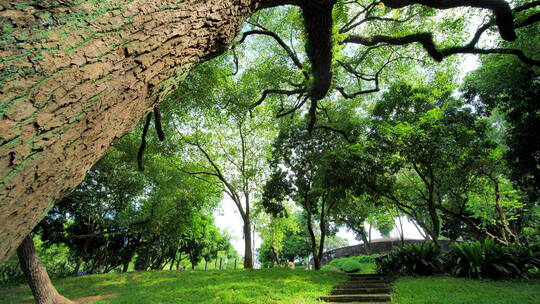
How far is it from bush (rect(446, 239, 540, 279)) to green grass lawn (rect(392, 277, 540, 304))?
0.50 meters

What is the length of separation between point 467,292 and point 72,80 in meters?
9.01

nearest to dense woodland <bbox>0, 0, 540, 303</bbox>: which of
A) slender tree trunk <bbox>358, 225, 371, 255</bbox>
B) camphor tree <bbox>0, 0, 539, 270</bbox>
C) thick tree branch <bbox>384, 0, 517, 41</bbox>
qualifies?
thick tree branch <bbox>384, 0, 517, 41</bbox>

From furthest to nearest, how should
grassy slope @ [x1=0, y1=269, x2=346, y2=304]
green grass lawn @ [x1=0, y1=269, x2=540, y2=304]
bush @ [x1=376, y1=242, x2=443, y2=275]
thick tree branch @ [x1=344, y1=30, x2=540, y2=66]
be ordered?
bush @ [x1=376, y1=242, x2=443, y2=275]
grassy slope @ [x1=0, y1=269, x2=346, y2=304]
green grass lawn @ [x1=0, y1=269, x2=540, y2=304]
thick tree branch @ [x1=344, y1=30, x2=540, y2=66]

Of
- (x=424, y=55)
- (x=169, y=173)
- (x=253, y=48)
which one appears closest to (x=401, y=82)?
(x=424, y=55)

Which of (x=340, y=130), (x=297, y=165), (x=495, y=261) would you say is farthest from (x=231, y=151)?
(x=495, y=261)

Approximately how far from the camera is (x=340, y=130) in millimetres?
8492

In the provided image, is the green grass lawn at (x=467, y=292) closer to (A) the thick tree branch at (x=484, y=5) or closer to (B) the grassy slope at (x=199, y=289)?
(B) the grassy slope at (x=199, y=289)

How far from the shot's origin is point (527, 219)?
17.0 meters

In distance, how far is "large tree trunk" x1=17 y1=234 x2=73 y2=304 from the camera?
6.86 m

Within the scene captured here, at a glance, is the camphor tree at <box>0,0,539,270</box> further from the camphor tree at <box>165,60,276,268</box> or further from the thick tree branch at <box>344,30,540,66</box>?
the camphor tree at <box>165,60,276,268</box>

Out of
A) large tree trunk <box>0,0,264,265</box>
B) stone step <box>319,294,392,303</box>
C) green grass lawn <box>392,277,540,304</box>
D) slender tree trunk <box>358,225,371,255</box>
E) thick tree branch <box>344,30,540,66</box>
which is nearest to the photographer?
large tree trunk <box>0,0,264,265</box>

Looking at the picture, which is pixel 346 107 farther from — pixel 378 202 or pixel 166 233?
pixel 166 233

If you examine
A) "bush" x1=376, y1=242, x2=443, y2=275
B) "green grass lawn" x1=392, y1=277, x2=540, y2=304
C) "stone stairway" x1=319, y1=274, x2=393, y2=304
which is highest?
"bush" x1=376, y1=242, x2=443, y2=275

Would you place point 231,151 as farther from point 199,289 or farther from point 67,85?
point 67,85
